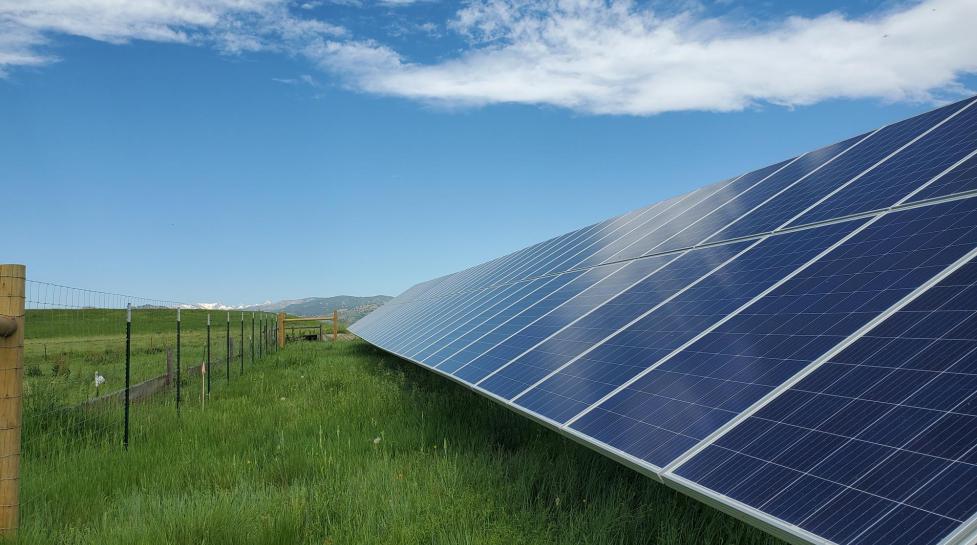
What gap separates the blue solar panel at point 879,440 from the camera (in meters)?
2.75

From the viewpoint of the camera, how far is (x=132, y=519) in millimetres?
5984

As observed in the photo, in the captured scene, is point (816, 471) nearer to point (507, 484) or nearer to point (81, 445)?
point (507, 484)

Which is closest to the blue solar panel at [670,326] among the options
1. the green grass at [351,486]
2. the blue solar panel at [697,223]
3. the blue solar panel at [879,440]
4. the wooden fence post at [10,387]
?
the green grass at [351,486]

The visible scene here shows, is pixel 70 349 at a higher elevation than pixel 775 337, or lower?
lower

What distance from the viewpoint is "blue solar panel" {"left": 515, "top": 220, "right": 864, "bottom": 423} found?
542 cm

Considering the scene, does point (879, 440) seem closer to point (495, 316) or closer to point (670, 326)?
point (670, 326)

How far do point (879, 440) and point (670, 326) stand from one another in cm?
270

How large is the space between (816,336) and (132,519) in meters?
5.73

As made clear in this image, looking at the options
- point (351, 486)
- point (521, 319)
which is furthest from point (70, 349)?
point (521, 319)

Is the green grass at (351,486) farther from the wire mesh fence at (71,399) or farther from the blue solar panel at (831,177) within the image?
the blue solar panel at (831,177)

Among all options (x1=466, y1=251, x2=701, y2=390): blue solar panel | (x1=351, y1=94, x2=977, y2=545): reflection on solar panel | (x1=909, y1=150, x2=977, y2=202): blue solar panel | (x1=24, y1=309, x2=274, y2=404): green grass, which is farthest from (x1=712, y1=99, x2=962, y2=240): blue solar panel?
(x1=24, y1=309, x2=274, y2=404): green grass

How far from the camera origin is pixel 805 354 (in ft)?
13.9

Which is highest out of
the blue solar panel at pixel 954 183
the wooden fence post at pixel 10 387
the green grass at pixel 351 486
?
the blue solar panel at pixel 954 183

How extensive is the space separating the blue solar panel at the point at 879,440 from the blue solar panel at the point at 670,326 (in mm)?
1527
